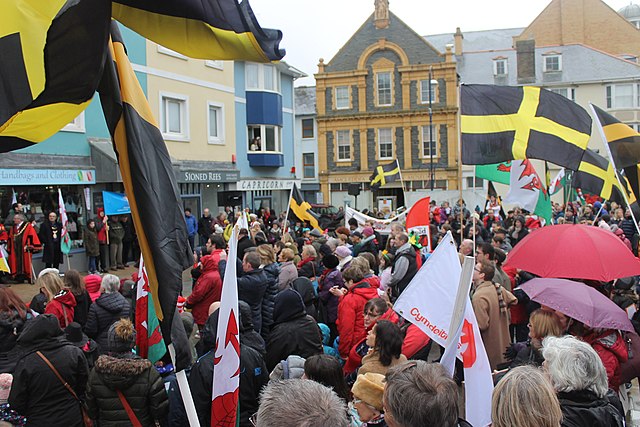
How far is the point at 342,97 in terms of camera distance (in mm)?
50875

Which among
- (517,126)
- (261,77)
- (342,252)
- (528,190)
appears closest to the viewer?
(517,126)

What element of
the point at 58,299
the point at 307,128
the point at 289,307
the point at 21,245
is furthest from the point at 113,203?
the point at 307,128

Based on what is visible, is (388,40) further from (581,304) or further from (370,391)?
(370,391)

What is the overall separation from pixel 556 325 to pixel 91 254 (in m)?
14.4

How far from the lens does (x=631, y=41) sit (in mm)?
55281

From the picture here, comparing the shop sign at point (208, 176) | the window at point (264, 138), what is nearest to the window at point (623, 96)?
the window at point (264, 138)

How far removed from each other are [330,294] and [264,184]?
21560 millimetres

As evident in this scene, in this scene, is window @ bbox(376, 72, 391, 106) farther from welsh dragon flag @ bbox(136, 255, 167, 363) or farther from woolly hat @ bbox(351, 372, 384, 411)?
woolly hat @ bbox(351, 372, 384, 411)

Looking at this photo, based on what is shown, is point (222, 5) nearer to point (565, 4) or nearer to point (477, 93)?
point (477, 93)

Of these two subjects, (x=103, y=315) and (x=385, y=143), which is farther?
(x=385, y=143)

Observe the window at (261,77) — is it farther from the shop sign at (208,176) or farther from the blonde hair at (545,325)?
the blonde hair at (545,325)

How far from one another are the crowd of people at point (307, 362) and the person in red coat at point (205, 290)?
18 mm

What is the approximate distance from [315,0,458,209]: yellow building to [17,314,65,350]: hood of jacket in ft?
140

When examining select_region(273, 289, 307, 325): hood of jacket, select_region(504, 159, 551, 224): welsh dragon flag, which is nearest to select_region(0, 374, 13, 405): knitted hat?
select_region(273, 289, 307, 325): hood of jacket
